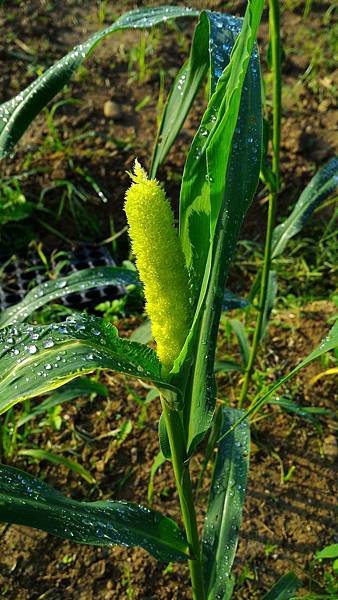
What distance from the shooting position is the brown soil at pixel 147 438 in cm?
184

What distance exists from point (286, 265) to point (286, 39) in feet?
4.46

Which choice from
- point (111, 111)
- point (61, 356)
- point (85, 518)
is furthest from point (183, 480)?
point (111, 111)

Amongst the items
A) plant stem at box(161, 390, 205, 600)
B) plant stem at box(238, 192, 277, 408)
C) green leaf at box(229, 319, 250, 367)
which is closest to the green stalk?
plant stem at box(238, 192, 277, 408)

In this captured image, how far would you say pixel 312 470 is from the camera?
6.66 ft

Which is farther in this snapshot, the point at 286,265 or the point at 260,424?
the point at 286,265

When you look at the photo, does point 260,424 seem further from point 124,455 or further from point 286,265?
point 286,265

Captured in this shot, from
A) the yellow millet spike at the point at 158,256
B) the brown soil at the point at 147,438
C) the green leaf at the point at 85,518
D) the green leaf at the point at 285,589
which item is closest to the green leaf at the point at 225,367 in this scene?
the brown soil at the point at 147,438

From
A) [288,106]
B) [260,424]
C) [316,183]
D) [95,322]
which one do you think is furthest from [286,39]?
[95,322]

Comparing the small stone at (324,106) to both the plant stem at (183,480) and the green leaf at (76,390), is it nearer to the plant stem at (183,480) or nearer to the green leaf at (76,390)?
the green leaf at (76,390)

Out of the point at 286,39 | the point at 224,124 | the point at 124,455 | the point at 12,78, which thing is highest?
the point at 286,39

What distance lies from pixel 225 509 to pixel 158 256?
838 millimetres

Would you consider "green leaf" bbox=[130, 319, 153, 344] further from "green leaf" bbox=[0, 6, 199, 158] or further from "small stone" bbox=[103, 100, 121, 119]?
"small stone" bbox=[103, 100, 121, 119]

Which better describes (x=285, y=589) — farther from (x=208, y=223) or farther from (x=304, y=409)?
(x=208, y=223)

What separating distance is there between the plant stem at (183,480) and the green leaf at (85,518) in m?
0.03
